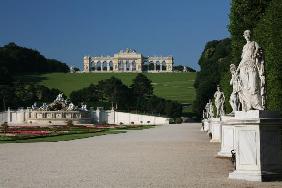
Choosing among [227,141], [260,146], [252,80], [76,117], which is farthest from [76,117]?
[260,146]

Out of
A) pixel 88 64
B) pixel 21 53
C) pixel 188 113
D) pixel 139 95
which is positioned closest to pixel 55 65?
pixel 88 64

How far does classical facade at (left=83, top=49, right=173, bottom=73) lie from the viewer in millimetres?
176875

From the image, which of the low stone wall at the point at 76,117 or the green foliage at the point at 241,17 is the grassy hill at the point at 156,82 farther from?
the green foliage at the point at 241,17

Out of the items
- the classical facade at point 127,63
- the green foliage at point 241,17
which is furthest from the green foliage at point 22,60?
the green foliage at point 241,17

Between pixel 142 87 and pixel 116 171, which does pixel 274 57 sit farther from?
pixel 142 87

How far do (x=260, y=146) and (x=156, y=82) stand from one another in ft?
418

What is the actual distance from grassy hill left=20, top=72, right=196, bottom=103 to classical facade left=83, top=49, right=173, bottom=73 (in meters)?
22.9

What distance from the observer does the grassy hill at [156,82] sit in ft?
385

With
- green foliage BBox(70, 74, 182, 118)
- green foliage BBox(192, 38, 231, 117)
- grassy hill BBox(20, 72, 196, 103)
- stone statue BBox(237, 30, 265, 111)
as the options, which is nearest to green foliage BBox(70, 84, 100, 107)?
green foliage BBox(70, 74, 182, 118)

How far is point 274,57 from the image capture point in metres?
20.6

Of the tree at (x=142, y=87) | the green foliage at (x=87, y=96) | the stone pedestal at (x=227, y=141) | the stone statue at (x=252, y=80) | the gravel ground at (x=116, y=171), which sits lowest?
the gravel ground at (x=116, y=171)

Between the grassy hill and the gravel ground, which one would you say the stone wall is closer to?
the grassy hill

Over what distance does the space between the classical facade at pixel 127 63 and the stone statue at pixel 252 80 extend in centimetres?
16307

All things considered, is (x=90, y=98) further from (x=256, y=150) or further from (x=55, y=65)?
(x=256, y=150)
